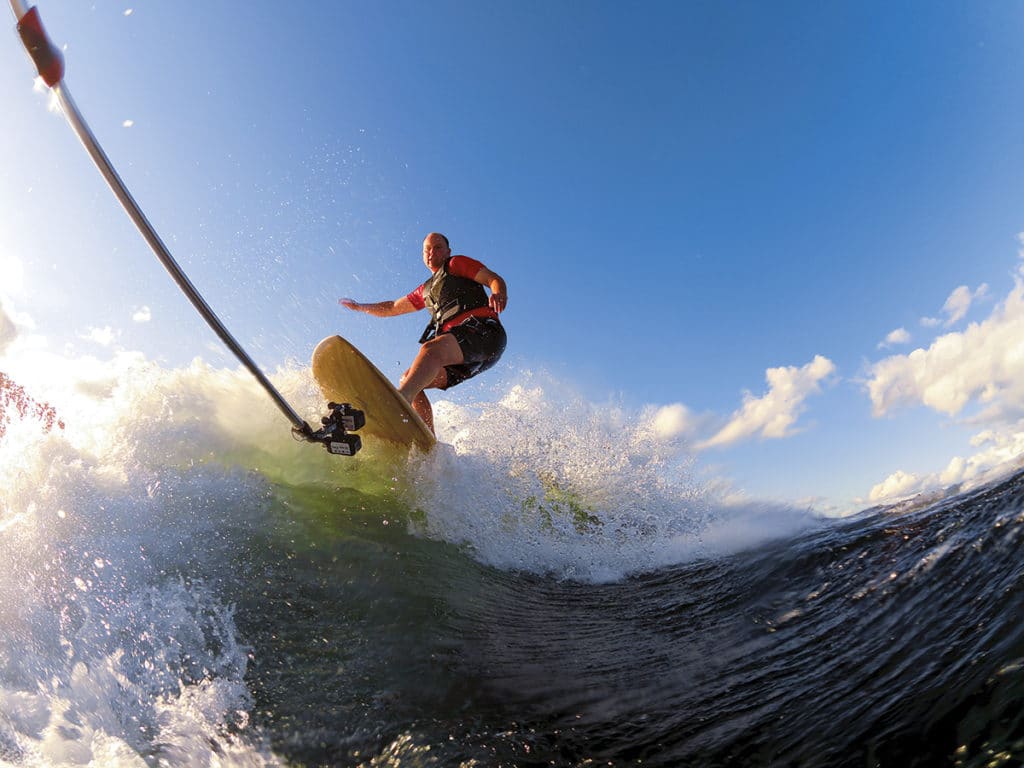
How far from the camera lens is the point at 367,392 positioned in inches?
174

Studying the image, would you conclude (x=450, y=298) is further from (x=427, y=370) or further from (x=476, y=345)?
(x=427, y=370)

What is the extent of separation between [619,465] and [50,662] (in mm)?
5846

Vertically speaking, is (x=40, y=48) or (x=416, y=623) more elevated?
(x=40, y=48)

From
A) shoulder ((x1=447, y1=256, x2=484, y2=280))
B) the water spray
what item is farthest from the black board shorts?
the water spray

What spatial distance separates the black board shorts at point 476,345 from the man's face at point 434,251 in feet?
3.11

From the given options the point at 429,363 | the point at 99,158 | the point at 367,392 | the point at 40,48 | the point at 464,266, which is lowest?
the point at 367,392

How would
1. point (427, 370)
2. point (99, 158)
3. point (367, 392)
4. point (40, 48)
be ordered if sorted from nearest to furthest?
point (40, 48), point (99, 158), point (367, 392), point (427, 370)

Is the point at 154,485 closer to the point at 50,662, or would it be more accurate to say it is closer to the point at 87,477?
the point at 87,477

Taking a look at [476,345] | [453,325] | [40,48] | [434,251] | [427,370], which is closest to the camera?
[40,48]

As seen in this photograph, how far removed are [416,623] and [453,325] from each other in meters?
2.91

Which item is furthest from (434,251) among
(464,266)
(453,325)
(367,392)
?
(367,392)

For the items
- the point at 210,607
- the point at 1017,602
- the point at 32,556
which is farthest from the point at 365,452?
the point at 1017,602

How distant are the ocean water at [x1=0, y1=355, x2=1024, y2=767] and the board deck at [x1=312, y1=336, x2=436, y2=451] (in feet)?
0.91

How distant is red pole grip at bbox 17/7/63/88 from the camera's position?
1732 mm
